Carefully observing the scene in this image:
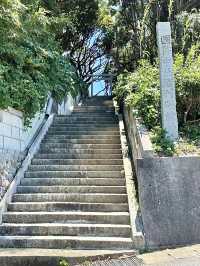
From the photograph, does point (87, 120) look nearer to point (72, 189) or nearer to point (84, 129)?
point (84, 129)

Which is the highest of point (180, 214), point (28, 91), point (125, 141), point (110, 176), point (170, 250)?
point (28, 91)

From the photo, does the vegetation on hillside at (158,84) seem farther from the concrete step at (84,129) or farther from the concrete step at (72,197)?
the concrete step at (72,197)

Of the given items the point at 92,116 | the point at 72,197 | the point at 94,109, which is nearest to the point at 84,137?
the point at 92,116

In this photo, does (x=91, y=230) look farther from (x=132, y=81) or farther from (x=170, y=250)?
(x=132, y=81)

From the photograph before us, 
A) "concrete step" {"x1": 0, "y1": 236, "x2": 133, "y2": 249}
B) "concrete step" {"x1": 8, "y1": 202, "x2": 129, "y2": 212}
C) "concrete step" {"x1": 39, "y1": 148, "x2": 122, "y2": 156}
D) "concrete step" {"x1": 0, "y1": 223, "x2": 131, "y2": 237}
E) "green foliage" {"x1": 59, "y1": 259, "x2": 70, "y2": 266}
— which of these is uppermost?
"concrete step" {"x1": 39, "y1": 148, "x2": 122, "y2": 156}

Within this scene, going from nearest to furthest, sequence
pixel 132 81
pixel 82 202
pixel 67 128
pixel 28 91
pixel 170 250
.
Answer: pixel 170 250, pixel 82 202, pixel 28 91, pixel 132 81, pixel 67 128

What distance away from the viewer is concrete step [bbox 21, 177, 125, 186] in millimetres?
8344

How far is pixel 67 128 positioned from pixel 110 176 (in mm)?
3357

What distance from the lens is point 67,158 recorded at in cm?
963

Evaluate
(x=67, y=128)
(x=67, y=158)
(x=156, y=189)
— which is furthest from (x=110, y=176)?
(x=67, y=128)

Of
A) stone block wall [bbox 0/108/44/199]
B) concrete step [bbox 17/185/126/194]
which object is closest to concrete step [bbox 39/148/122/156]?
stone block wall [bbox 0/108/44/199]

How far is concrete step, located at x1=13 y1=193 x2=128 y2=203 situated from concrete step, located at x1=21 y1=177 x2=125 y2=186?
520 millimetres

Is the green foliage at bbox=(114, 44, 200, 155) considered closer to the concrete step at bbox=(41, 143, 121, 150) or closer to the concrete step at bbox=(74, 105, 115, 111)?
the concrete step at bbox=(41, 143, 121, 150)

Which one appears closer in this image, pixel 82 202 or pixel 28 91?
pixel 82 202
